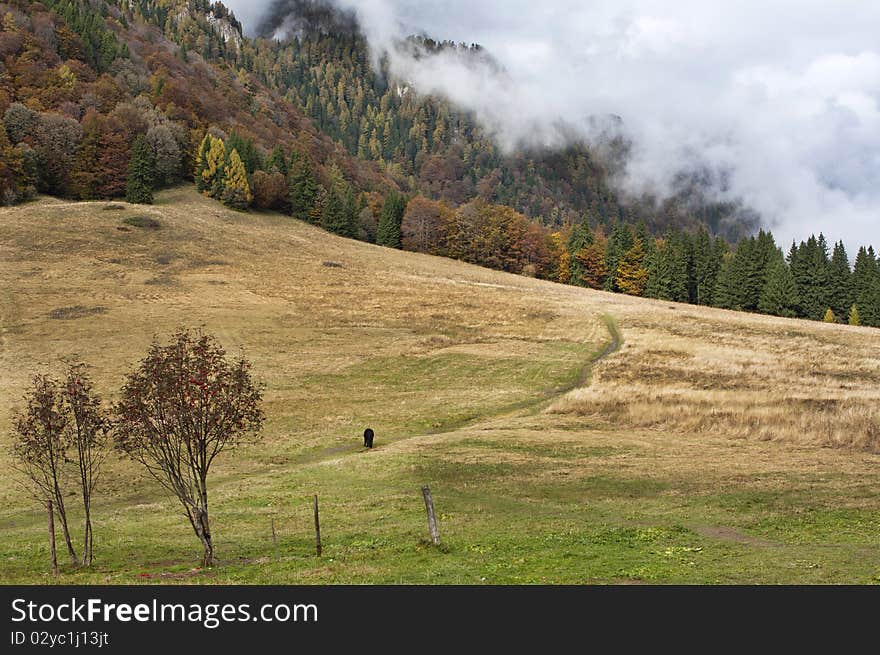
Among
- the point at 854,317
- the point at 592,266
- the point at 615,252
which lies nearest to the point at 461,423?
the point at 854,317

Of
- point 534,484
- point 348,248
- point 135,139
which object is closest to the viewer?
point 534,484

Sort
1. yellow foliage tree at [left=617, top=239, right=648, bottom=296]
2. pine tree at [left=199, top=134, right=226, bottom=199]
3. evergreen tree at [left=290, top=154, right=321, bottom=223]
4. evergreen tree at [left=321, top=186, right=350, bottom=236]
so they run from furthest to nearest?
evergreen tree at [left=290, top=154, right=321, bottom=223]
evergreen tree at [left=321, top=186, right=350, bottom=236]
pine tree at [left=199, top=134, right=226, bottom=199]
yellow foliage tree at [left=617, top=239, right=648, bottom=296]

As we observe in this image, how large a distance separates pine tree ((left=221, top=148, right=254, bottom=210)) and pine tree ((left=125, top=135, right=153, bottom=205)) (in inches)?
543

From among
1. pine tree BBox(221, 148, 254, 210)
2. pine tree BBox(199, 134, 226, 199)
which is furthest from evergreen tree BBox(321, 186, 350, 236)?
pine tree BBox(199, 134, 226, 199)

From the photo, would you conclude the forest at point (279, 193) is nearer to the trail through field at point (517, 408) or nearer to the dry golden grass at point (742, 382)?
the dry golden grass at point (742, 382)

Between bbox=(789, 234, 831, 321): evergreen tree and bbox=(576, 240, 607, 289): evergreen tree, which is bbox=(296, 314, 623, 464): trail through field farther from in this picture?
bbox=(576, 240, 607, 289): evergreen tree

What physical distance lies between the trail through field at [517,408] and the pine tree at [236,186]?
91221 millimetres

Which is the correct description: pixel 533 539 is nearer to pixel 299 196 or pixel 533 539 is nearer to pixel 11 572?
pixel 11 572

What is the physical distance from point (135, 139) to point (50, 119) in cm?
1487

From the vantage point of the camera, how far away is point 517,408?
5228cm

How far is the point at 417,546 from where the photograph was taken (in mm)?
22203

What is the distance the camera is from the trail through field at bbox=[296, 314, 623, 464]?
42.8 meters

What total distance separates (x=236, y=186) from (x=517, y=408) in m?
106
